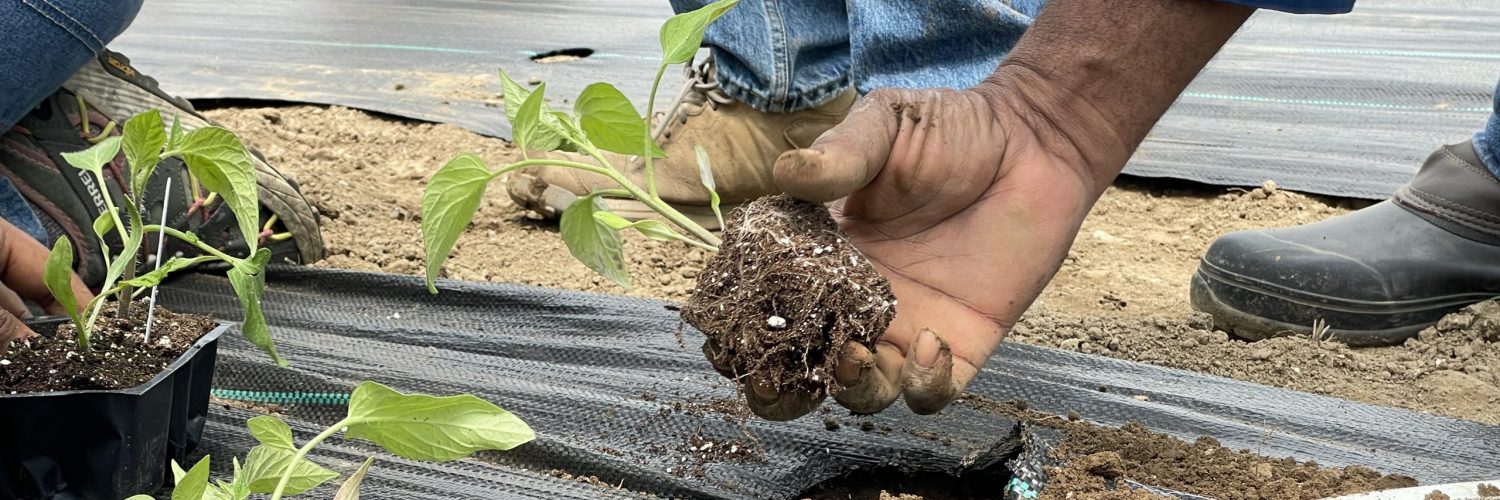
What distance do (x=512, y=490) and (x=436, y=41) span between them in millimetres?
2571

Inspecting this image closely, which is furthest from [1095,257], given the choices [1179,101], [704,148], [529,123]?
[529,123]

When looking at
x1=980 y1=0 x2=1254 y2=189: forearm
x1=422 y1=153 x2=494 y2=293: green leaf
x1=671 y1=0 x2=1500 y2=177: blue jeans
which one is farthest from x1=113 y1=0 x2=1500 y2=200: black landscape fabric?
x1=422 y1=153 x2=494 y2=293: green leaf

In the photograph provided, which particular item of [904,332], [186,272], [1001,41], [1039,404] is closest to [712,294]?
[904,332]

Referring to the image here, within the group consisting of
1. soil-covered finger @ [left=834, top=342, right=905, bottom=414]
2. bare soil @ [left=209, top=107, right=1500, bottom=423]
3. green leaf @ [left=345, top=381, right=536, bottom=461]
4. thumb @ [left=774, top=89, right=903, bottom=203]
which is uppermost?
thumb @ [left=774, top=89, right=903, bottom=203]

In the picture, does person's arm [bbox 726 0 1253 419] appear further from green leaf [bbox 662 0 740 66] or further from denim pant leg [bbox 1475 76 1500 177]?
denim pant leg [bbox 1475 76 1500 177]

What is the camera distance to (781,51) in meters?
1.91

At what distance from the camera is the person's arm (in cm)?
104

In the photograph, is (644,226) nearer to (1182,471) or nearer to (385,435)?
(385,435)

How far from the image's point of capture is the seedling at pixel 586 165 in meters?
0.89

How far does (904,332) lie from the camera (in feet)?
3.60

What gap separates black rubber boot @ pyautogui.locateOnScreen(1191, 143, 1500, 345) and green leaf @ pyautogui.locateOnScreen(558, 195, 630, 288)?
108cm

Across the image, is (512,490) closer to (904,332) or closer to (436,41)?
(904,332)

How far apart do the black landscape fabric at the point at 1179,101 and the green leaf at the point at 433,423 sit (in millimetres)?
1936

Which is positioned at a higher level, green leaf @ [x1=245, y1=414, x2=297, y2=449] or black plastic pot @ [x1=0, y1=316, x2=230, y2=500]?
green leaf @ [x1=245, y1=414, x2=297, y2=449]
